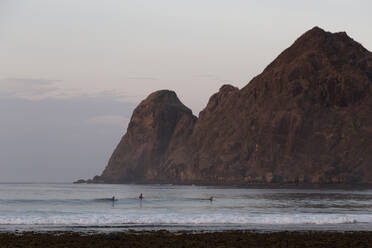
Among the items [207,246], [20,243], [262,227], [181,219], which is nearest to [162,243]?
[207,246]

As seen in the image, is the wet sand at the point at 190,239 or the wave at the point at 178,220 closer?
the wet sand at the point at 190,239

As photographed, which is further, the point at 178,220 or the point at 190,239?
the point at 178,220

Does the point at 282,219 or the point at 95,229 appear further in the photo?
the point at 282,219

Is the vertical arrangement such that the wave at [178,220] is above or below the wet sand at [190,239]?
above

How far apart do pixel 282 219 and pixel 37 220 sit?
59.2 ft

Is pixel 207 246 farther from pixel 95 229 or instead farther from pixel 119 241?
pixel 95 229

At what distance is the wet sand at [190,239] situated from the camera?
2678 cm

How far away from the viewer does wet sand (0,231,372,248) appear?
1054 inches

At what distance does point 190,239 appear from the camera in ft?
94.9

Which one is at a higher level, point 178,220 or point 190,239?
point 178,220

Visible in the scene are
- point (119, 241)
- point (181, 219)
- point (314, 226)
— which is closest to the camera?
point (119, 241)

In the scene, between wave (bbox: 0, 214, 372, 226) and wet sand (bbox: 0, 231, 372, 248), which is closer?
wet sand (bbox: 0, 231, 372, 248)

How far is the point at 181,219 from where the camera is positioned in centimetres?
4162

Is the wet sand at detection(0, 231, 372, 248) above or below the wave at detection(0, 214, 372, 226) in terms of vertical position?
below
